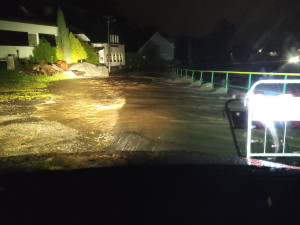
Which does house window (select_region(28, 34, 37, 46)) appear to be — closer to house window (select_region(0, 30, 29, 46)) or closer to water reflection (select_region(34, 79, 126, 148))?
house window (select_region(0, 30, 29, 46))

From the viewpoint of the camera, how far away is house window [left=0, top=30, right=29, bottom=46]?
3148 cm

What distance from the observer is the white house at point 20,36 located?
31641mm

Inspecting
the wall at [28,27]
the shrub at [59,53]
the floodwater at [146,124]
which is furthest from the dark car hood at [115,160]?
the shrub at [59,53]

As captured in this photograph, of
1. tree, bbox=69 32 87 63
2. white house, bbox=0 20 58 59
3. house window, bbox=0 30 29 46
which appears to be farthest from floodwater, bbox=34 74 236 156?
tree, bbox=69 32 87 63


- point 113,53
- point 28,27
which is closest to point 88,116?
point 28,27

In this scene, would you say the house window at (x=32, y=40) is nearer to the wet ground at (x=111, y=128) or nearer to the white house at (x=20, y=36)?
the white house at (x=20, y=36)

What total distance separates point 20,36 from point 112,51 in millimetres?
25099

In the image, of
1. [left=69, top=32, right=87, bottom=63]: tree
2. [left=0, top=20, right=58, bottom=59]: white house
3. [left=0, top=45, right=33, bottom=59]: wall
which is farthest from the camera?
[left=69, top=32, right=87, bottom=63]: tree

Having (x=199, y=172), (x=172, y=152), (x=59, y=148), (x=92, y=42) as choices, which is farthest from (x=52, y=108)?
(x=92, y=42)

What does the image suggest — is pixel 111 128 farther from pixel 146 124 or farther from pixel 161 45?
pixel 161 45

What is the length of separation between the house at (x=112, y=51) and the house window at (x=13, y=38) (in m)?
19.7

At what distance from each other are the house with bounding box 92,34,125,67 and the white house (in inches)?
647

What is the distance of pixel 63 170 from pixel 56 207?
1.22 m

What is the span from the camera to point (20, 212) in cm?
346
